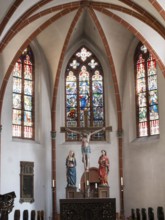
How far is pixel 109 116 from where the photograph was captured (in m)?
22.6

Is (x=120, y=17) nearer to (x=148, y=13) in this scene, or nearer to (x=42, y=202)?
(x=148, y=13)

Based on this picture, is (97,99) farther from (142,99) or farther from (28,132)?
(28,132)

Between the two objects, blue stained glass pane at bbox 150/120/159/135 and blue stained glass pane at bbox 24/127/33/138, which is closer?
blue stained glass pane at bbox 150/120/159/135

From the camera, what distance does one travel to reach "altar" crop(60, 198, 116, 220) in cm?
1656

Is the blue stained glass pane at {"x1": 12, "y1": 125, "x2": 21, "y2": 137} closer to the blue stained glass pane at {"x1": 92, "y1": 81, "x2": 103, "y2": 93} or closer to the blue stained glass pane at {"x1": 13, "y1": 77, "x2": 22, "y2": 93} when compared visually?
the blue stained glass pane at {"x1": 13, "y1": 77, "x2": 22, "y2": 93}

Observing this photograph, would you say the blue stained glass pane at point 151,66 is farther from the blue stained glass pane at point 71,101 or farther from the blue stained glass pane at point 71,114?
the blue stained glass pane at point 71,114

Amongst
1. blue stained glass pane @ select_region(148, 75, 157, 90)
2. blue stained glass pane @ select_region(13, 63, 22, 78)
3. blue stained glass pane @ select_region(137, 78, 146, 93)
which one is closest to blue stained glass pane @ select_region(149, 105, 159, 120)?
blue stained glass pane @ select_region(148, 75, 157, 90)

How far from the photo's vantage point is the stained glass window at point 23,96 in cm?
2158

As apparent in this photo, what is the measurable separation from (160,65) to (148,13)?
2.62 m

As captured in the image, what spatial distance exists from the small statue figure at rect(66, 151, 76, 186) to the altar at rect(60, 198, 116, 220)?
355 centimetres

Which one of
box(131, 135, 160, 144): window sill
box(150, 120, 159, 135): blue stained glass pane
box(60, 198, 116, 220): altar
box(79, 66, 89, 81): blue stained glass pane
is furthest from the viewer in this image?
box(79, 66, 89, 81): blue stained glass pane

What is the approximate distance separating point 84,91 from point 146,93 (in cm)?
317

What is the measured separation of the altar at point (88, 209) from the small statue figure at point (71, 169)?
355 cm

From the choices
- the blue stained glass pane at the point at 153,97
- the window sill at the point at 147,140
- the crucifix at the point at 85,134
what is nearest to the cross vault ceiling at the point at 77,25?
the blue stained glass pane at the point at 153,97
